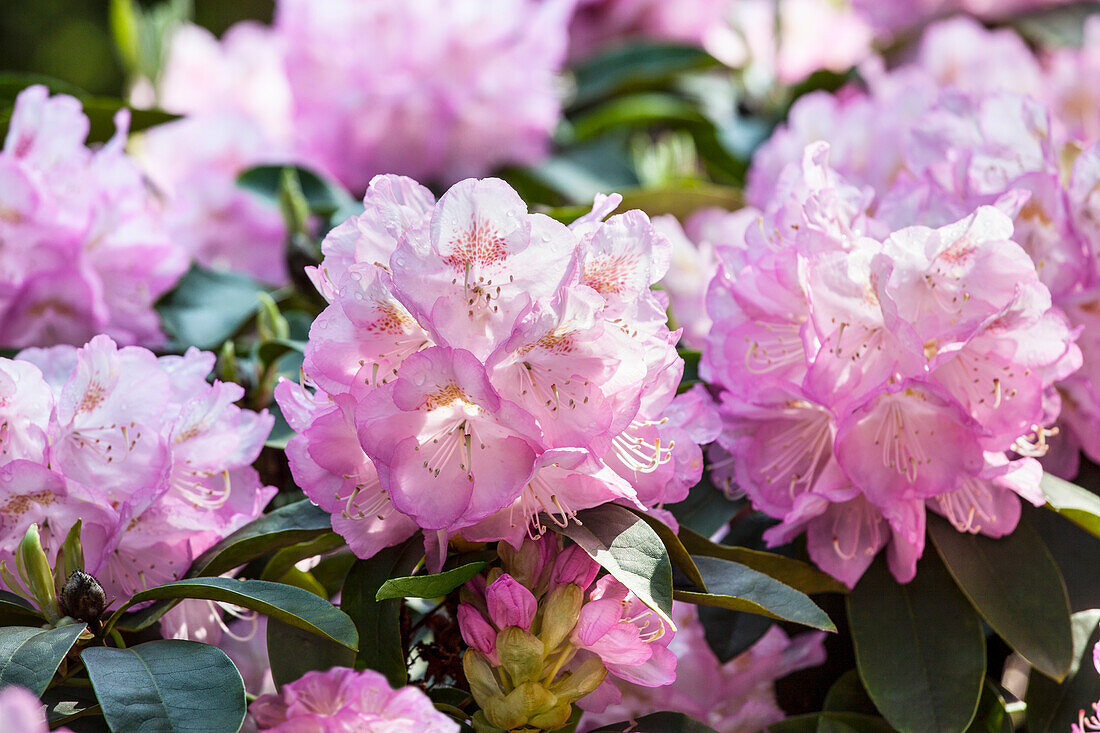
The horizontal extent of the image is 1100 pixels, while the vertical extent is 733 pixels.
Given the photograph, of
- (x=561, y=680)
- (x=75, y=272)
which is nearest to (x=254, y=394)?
(x=75, y=272)

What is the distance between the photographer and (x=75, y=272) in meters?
0.96

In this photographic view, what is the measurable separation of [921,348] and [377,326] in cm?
33

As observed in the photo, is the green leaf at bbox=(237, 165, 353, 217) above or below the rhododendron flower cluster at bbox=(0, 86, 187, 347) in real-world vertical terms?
below

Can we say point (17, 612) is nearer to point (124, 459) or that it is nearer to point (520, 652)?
point (124, 459)

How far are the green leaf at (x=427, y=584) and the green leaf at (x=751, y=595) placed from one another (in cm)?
12

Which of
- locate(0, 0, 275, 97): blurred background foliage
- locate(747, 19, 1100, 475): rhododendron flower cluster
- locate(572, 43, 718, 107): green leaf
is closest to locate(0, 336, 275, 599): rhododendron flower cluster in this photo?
locate(747, 19, 1100, 475): rhododendron flower cluster

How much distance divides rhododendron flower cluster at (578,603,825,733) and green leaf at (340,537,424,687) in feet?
0.75

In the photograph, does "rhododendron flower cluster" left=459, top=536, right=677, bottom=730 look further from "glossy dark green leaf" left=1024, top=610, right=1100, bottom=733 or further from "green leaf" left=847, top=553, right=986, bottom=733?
"glossy dark green leaf" left=1024, top=610, right=1100, bottom=733

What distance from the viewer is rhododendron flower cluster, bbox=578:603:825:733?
876 millimetres

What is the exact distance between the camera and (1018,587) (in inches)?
30.7

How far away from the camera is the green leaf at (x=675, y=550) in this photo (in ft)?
2.19

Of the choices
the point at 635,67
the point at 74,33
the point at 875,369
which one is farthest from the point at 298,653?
the point at 74,33

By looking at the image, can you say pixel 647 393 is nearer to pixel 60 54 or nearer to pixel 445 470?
pixel 445 470

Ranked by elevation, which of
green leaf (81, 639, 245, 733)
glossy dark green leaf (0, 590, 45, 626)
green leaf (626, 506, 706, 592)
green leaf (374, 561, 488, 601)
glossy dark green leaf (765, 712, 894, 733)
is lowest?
glossy dark green leaf (765, 712, 894, 733)
